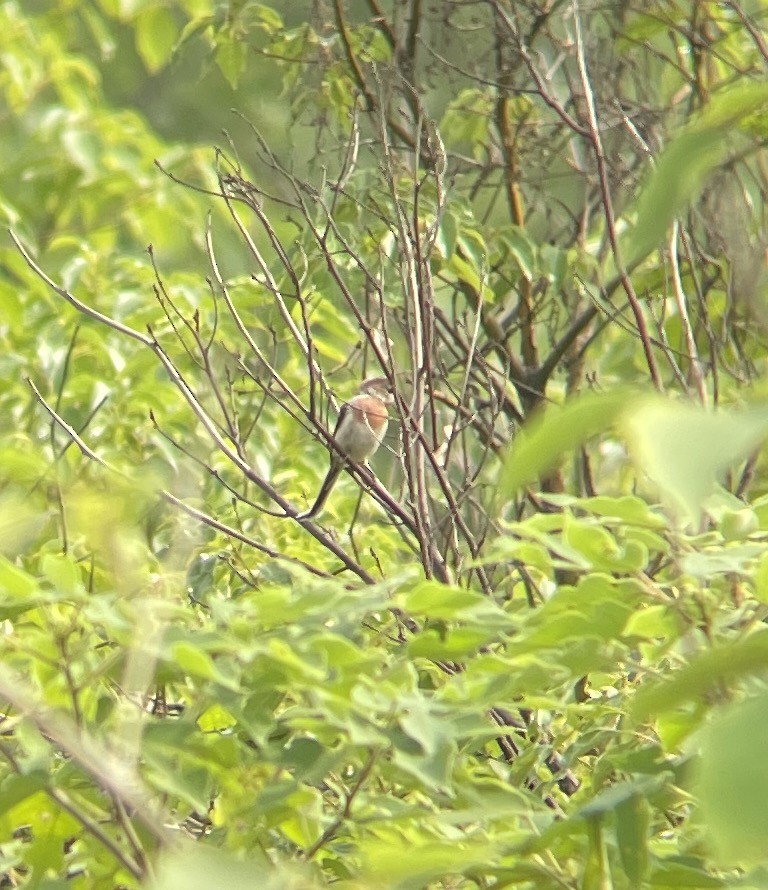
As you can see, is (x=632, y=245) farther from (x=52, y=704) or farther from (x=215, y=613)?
(x=52, y=704)

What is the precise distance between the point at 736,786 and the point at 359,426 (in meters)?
2.81

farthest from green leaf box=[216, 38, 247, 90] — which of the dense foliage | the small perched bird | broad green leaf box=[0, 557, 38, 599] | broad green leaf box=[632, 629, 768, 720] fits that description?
broad green leaf box=[632, 629, 768, 720]

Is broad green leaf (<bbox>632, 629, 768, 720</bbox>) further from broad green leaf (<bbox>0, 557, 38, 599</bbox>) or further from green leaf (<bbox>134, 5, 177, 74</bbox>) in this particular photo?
green leaf (<bbox>134, 5, 177, 74</bbox>)

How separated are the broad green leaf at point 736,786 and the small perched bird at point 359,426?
193 cm

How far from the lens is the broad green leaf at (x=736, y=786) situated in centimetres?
68

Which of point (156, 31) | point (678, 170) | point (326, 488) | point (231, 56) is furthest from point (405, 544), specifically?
point (156, 31)

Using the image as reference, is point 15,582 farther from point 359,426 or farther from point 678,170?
point 359,426

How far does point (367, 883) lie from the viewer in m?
1.04

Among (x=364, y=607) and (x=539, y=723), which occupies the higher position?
(x=364, y=607)

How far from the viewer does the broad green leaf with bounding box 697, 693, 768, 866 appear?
681mm

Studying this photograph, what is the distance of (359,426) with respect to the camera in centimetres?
348

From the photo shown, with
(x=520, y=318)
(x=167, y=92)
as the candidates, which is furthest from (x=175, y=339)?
(x=167, y=92)

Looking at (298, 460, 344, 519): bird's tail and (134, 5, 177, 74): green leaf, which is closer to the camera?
(298, 460, 344, 519): bird's tail

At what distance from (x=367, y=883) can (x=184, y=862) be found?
210 mm
